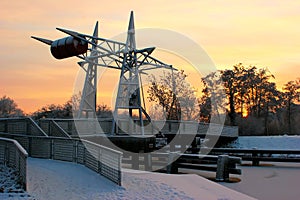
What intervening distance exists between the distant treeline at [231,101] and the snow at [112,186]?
32925mm

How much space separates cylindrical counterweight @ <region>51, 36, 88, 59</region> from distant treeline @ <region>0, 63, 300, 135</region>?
18.7 metres

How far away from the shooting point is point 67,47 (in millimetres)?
28234

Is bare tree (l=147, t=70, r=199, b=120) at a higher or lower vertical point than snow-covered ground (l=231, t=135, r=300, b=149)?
higher

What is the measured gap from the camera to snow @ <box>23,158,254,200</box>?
37.1 ft

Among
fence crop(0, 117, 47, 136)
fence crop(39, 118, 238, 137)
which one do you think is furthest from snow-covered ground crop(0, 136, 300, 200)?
fence crop(39, 118, 238, 137)

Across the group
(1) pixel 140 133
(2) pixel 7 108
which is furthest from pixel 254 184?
(2) pixel 7 108

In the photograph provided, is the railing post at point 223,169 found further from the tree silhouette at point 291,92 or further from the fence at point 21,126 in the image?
the tree silhouette at point 291,92

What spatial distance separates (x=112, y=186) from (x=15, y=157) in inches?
150

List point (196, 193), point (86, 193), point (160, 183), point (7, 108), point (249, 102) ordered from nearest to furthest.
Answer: point (86, 193), point (196, 193), point (160, 183), point (249, 102), point (7, 108)

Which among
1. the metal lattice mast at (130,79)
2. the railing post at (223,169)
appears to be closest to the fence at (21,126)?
the railing post at (223,169)

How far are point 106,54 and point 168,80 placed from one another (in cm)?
2060

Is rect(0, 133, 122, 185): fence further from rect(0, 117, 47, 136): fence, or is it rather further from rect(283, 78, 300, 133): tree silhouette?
rect(283, 78, 300, 133): tree silhouette

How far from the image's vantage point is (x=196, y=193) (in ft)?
40.4

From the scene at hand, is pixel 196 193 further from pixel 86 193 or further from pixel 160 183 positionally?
pixel 86 193
